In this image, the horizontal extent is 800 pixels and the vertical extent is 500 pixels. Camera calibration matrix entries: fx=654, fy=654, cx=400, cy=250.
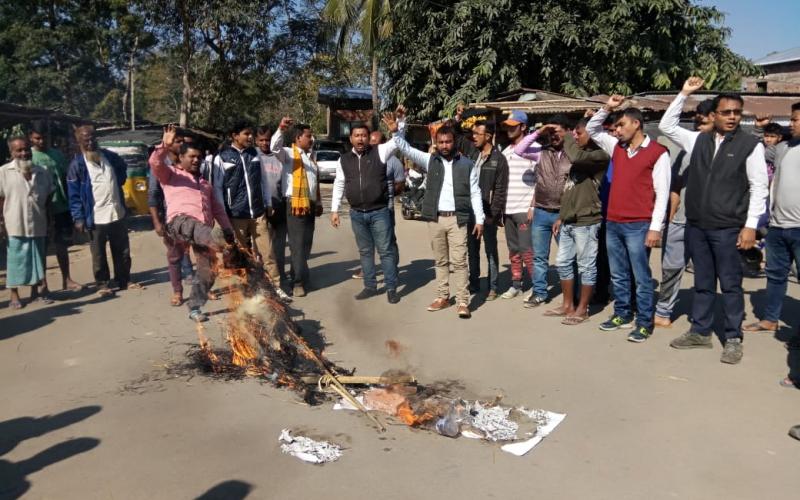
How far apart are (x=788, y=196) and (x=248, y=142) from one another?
5684 millimetres

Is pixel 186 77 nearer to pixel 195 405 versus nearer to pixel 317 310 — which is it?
pixel 317 310

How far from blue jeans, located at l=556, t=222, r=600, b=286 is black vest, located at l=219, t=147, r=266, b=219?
3.63 metres

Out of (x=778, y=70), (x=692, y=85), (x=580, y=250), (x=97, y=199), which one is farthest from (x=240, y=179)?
(x=778, y=70)

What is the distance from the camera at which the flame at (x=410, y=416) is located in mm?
4410

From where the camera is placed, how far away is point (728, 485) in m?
3.67

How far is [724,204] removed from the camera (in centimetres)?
552

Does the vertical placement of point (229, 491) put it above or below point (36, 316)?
below

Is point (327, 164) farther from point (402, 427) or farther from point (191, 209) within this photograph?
point (402, 427)

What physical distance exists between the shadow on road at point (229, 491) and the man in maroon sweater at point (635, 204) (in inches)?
156

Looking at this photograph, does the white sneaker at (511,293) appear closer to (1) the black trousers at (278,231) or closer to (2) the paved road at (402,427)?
(2) the paved road at (402,427)

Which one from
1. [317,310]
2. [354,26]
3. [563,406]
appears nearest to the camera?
[563,406]

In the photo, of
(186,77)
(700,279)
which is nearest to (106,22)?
(186,77)

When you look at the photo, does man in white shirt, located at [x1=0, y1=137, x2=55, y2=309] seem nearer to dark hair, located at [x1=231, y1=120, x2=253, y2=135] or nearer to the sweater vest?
dark hair, located at [x1=231, y1=120, x2=253, y2=135]

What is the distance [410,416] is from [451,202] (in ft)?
10.9
